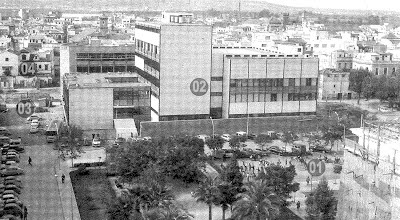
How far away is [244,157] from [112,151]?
500 cm

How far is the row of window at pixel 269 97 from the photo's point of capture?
971 inches

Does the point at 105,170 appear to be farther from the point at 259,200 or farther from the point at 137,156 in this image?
the point at 259,200

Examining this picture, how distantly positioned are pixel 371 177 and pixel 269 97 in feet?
40.5

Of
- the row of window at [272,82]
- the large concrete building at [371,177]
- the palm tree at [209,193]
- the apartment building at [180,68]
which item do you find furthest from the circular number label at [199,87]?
the large concrete building at [371,177]

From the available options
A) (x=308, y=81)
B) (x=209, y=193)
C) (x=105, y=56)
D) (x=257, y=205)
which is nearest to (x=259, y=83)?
(x=308, y=81)

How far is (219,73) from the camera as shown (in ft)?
81.6

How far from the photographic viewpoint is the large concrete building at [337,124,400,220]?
40.3 ft

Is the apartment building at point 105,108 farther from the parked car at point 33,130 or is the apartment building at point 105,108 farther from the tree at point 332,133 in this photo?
the tree at point 332,133

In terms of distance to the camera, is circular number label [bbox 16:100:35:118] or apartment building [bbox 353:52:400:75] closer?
circular number label [bbox 16:100:35:118]

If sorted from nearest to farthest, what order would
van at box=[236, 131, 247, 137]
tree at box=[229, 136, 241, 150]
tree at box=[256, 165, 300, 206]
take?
tree at box=[256, 165, 300, 206] → tree at box=[229, 136, 241, 150] → van at box=[236, 131, 247, 137]

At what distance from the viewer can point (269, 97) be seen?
989 inches

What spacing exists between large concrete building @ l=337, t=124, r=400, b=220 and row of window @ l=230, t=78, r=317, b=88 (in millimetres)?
10714

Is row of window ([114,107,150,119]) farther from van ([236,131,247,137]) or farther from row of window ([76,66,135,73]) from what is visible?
row of window ([76,66,135,73])

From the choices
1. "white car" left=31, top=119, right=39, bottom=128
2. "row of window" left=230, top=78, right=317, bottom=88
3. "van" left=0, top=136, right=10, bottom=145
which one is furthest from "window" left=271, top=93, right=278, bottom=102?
"van" left=0, top=136, right=10, bottom=145
